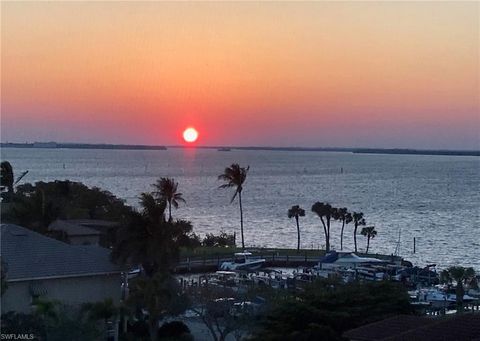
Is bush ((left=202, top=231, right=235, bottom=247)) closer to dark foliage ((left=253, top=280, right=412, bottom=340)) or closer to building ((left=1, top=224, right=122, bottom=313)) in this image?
building ((left=1, top=224, right=122, bottom=313))

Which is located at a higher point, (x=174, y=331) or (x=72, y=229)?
(x=72, y=229)

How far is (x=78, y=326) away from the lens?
16359 mm

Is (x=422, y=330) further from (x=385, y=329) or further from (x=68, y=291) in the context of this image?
(x=68, y=291)

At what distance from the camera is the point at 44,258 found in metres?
23.1

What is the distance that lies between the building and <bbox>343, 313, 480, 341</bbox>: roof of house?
916 centimetres

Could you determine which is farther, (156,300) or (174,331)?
(174,331)

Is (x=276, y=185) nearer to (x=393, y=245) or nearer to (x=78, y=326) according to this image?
(x=393, y=245)

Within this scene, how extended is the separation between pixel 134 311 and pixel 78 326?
7.80 meters

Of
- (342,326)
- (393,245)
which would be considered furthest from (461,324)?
(393,245)

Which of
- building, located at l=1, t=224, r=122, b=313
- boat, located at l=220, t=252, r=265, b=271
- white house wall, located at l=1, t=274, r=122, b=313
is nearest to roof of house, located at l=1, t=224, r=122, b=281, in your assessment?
building, located at l=1, t=224, r=122, b=313

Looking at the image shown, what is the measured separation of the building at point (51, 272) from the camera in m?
22.0

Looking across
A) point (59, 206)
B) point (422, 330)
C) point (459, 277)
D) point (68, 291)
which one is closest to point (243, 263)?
point (59, 206)

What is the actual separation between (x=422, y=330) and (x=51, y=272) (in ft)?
35.9

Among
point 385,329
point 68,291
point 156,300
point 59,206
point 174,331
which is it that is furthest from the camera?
point 59,206
